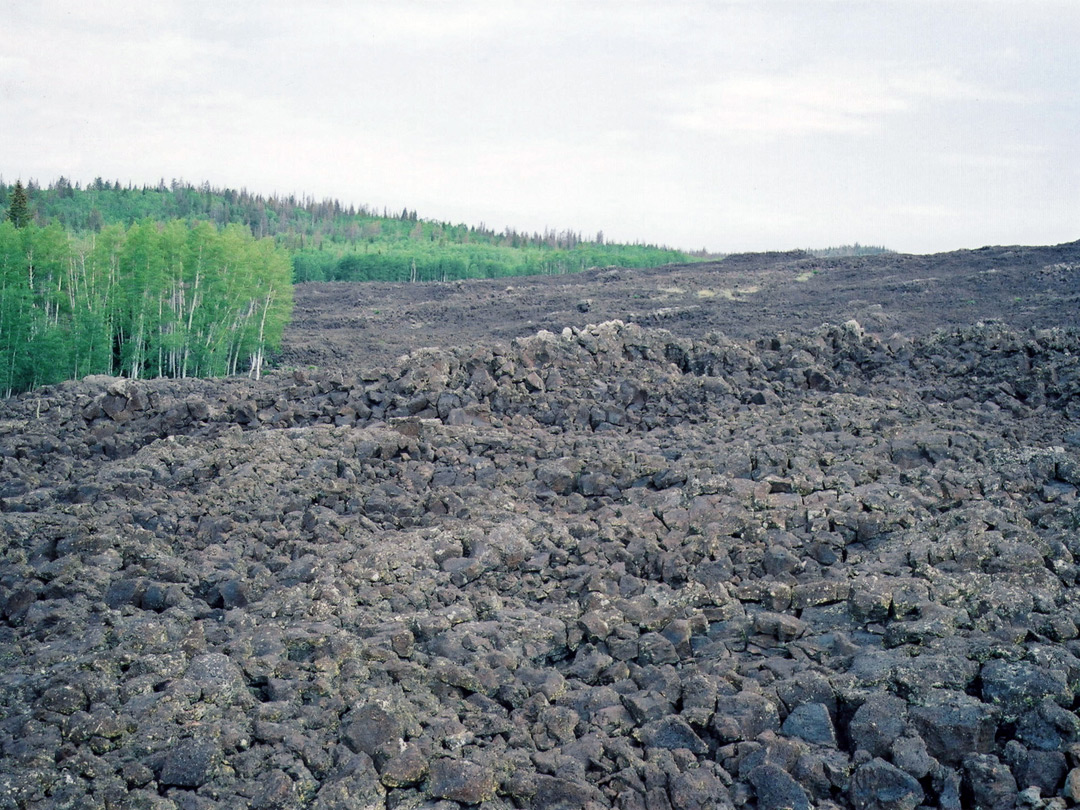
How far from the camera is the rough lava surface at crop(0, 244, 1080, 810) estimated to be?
16.3 ft

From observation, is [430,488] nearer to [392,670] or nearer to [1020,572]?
[392,670]

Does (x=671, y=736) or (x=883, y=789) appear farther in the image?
(x=671, y=736)

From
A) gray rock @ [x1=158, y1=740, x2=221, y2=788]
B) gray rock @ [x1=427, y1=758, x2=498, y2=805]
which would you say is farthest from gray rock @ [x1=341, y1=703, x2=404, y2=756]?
gray rock @ [x1=158, y1=740, x2=221, y2=788]

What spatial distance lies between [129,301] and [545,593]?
85.0 ft

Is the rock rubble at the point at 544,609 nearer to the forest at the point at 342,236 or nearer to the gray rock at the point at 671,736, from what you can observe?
the gray rock at the point at 671,736

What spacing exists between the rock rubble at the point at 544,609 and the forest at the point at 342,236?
170ft

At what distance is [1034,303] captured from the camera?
32.4 m

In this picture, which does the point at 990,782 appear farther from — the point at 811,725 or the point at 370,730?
the point at 370,730

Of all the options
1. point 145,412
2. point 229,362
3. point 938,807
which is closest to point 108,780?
point 938,807

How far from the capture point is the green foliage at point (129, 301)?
26.8 m

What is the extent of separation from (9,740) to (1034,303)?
35288 mm

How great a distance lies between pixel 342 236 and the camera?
406ft

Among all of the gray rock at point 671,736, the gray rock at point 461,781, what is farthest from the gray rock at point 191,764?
the gray rock at point 671,736

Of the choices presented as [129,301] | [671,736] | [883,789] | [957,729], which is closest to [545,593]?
[671,736]
